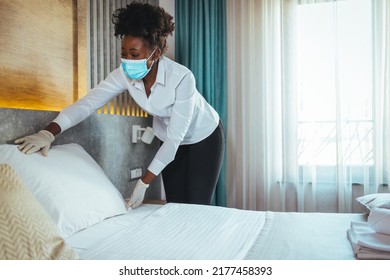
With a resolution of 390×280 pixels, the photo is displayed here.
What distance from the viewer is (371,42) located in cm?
227

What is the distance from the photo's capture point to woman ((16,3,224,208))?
4.58ft

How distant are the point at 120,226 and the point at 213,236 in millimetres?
309

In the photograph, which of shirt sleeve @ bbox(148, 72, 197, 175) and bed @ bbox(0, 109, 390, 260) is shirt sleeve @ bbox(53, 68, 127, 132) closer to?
bed @ bbox(0, 109, 390, 260)

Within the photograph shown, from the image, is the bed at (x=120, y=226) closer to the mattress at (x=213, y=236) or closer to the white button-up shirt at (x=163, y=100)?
the mattress at (x=213, y=236)

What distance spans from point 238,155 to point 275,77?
582mm

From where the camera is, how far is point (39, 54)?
4.52 ft

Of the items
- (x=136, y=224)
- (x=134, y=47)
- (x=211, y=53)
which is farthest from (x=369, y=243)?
(x=211, y=53)

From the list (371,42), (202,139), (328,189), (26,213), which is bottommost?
(328,189)

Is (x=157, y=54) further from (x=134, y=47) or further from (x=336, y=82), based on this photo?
(x=336, y=82)
